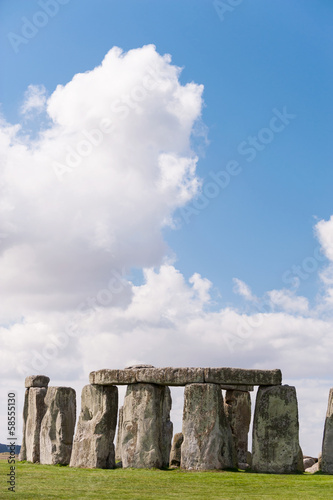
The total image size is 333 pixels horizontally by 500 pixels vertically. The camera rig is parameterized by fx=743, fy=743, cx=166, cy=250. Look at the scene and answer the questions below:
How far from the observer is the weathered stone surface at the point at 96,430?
60.5 feet

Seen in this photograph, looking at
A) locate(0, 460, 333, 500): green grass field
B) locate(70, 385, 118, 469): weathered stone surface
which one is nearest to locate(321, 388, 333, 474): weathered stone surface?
locate(0, 460, 333, 500): green grass field

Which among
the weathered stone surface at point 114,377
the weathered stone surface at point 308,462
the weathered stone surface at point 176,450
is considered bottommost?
the weathered stone surface at point 308,462

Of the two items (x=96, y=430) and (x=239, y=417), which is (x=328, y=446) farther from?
(x=96, y=430)

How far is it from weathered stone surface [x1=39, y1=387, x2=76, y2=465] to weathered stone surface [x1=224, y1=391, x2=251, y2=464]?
499cm

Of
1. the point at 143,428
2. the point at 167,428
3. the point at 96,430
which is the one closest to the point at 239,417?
the point at 167,428

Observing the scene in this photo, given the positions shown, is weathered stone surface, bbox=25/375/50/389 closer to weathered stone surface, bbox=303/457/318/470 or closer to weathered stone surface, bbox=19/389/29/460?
weathered stone surface, bbox=19/389/29/460

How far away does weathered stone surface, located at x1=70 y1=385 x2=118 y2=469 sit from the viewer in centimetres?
1845

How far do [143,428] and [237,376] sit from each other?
8.75 ft

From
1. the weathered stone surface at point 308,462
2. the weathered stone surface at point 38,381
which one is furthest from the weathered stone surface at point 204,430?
the weathered stone surface at point 308,462

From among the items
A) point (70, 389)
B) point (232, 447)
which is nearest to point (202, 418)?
point (232, 447)

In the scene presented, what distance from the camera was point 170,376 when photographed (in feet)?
58.6

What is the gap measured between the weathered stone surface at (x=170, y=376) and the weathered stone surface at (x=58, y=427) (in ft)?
9.68

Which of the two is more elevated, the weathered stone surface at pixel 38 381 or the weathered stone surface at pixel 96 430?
the weathered stone surface at pixel 38 381

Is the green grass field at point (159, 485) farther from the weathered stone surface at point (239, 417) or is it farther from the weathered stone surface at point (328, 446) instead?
the weathered stone surface at point (239, 417)
